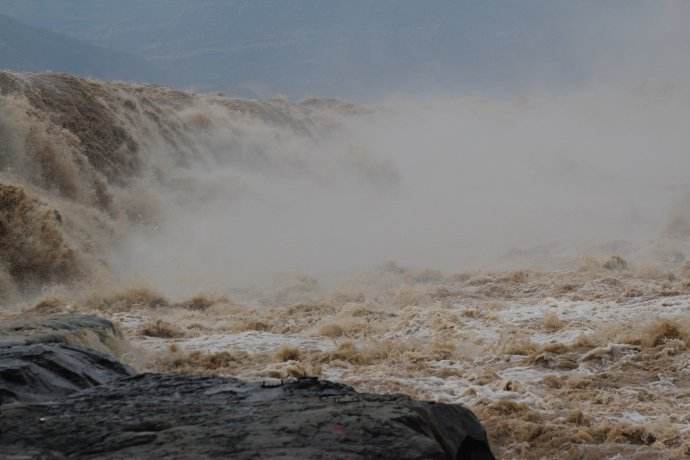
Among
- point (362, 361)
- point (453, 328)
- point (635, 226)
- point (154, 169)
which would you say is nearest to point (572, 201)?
point (635, 226)

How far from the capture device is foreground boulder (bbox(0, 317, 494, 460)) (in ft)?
10.9

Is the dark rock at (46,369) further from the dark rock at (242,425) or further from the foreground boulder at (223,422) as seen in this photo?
the dark rock at (242,425)

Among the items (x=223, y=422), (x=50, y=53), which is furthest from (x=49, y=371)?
(x=50, y=53)

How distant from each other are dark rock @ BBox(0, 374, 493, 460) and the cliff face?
9444 mm

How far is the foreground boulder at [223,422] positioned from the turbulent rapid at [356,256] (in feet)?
9.27

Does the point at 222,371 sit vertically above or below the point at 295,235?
A: below

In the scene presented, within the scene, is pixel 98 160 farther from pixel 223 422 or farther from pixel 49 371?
pixel 223 422

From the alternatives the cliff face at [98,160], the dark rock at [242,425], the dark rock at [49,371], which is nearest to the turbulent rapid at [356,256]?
the cliff face at [98,160]

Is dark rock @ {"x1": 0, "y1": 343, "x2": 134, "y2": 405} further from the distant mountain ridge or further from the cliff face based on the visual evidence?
the distant mountain ridge

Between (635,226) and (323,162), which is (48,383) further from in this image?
(323,162)

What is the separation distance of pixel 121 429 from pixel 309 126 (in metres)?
29.1

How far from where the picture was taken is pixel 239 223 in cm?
2164

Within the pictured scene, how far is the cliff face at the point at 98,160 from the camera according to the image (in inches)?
539

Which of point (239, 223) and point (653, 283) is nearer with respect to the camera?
point (653, 283)
